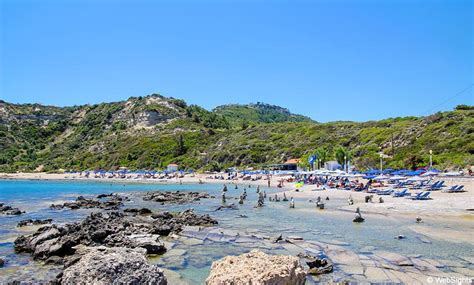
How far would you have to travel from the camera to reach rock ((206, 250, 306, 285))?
6.93 m

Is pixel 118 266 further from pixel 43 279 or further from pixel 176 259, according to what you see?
→ pixel 176 259

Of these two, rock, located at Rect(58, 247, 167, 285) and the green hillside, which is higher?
the green hillside

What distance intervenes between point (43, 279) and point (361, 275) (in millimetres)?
11516

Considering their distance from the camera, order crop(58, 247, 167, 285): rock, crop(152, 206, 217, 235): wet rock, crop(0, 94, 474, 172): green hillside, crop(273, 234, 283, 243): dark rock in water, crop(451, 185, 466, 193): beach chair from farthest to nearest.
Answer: crop(0, 94, 474, 172): green hillside < crop(451, 185, 466, 193): beach chair < crop(152, 206, 217, 235): wet rock < crop(273, 234, 283, 243): dark rock in water < crop(58, 247, 167, 285): rock

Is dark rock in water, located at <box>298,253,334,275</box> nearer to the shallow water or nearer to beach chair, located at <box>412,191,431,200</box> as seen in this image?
the shallow water

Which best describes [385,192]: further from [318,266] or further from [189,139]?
[189,139]

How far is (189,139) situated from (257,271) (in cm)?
13422

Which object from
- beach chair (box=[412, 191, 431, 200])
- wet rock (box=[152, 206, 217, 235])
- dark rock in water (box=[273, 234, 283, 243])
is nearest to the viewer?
dark rock in water (box=[273, 234, 283, 243])

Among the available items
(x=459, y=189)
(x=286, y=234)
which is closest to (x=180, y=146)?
(x=459, y=189)

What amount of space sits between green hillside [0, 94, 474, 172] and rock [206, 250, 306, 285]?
57216 mm

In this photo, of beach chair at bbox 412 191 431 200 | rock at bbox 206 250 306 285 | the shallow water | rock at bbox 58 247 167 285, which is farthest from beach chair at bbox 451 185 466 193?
rock at bbox 58 247 167 285

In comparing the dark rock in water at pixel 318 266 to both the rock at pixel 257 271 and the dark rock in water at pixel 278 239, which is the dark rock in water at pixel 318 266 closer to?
the dark rock in water at pixel 278 239

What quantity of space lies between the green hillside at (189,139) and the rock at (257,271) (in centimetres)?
5722

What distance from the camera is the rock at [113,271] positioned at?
855cm
